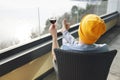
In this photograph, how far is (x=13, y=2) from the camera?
247 centimetres

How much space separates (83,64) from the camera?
1.77m

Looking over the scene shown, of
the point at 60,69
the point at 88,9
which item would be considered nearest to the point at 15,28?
the point at 60,69

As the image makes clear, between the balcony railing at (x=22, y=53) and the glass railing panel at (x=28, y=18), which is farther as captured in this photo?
the glass railing panel at (x=28, y=18)

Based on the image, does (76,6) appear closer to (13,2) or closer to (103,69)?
(13,2)

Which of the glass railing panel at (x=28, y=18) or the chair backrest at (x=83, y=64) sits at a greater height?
the glass railing panel at (x=28, y=18)

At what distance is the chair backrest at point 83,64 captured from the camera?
5.72 ft

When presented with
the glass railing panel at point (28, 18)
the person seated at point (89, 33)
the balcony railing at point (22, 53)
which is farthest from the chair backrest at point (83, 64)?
the glass railing panel at point (28, 18)

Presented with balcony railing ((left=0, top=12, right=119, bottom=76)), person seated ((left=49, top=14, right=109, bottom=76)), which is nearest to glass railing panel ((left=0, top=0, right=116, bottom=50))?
balcony railing ((left=0, top=12, right=119, bottom=76))

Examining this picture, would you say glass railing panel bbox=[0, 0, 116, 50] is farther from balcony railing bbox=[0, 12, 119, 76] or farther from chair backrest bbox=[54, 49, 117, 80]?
chair backrest bbox=[54, 49, 117, 80]

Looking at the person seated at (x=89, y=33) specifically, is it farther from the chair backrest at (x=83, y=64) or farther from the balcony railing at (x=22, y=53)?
the balcony railing at (x=22, y=53)

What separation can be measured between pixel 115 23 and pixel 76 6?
3781 mm

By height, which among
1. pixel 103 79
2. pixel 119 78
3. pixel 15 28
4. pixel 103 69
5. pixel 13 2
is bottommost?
pixel 119 78

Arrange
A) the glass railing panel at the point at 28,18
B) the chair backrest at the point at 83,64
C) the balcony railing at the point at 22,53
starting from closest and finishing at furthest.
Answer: the chair backrest at the point at 83,64 < the balcony railing at the point at 22,53 < the glass railing panel at the point at 28,18

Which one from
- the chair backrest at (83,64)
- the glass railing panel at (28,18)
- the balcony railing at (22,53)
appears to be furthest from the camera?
the glass railing panel at (28,18)
